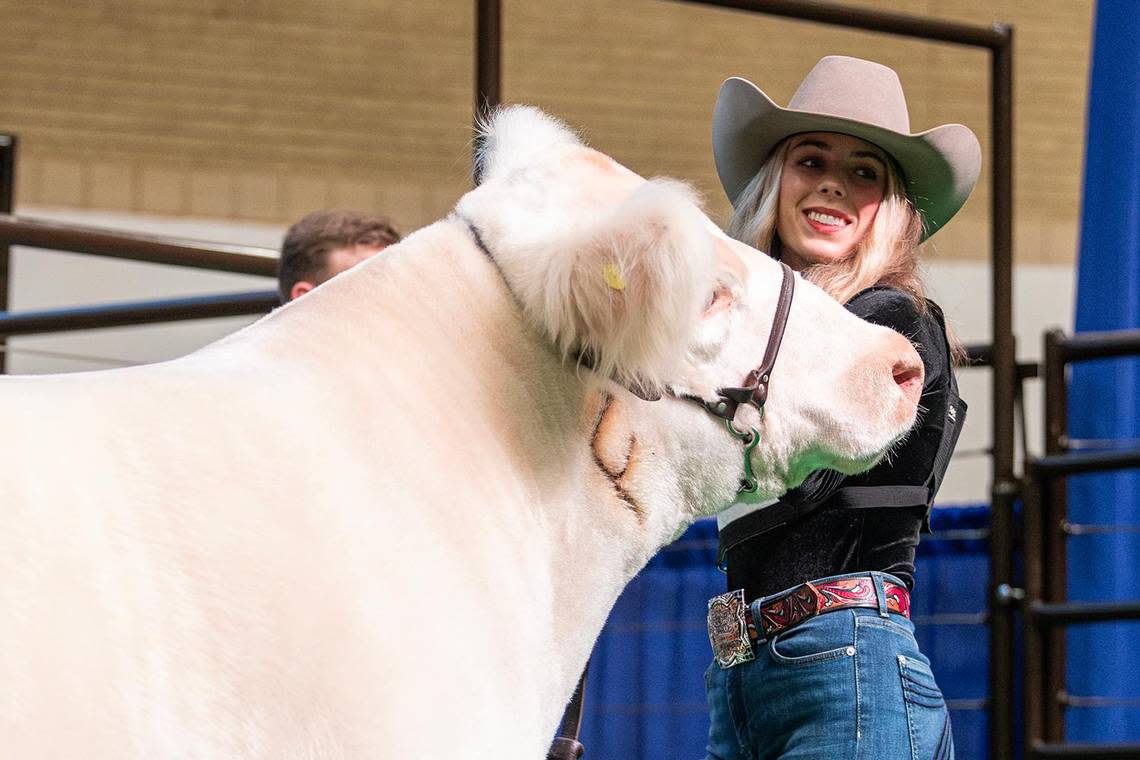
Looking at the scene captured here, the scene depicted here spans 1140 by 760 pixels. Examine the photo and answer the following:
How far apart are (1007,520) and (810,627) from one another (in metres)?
1.92

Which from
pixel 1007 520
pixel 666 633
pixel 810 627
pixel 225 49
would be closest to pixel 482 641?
pixel 810 627

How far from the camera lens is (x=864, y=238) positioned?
2.16 m

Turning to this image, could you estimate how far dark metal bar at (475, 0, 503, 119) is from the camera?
3.33m

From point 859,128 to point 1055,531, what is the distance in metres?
1.75

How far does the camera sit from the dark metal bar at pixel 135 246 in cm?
343

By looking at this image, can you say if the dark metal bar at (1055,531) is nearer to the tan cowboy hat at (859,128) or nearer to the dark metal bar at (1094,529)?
the dark metal bar at (1094,529)

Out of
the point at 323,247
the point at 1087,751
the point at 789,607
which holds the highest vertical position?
the point at 323,247

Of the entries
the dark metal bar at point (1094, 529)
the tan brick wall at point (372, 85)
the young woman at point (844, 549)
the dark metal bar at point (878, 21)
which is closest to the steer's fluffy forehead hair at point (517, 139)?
the young woman at point (844, 549)

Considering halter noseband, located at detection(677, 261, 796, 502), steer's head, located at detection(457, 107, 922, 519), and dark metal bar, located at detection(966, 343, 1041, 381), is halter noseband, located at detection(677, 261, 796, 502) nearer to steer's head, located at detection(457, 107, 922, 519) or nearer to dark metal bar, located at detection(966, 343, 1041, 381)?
steer's head, located at detection(457, 107, 922, 519)

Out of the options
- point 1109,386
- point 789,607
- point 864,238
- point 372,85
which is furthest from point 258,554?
point 372,85

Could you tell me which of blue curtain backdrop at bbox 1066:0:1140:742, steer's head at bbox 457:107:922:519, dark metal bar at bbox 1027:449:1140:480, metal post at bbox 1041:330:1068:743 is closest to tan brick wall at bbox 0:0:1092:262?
blue curtain backdrop at bbox 1066:0:1140:742

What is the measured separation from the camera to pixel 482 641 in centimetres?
135

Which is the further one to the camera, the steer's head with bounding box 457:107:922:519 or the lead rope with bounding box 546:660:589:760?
the lead rope with bounding box 546:660:589:760

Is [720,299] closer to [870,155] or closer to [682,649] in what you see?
[870,155]
